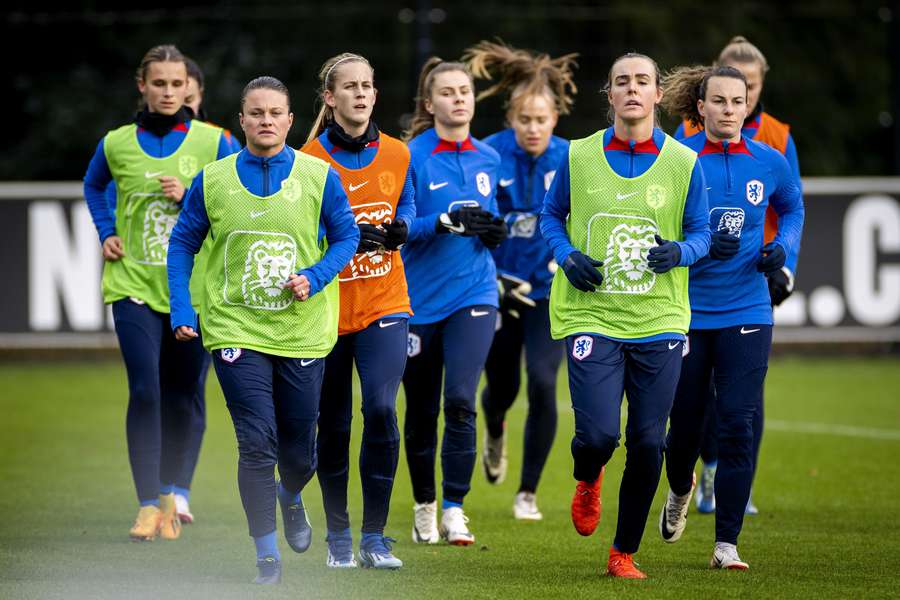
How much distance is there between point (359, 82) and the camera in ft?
23.7

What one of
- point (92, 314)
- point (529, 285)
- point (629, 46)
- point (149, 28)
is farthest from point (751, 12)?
point (529, 285)

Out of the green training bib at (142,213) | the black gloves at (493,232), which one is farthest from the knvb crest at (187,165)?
the black gloves at (493,232)

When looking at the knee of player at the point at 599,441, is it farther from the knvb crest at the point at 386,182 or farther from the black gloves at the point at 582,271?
the knvb crest at the point at 386,182

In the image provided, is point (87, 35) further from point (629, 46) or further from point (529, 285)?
point (529, 285)

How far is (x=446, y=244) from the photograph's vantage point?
814cm

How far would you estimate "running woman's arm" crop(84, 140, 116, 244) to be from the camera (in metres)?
8.37

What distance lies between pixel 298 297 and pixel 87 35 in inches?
511

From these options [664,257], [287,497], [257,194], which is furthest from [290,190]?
[664,257]

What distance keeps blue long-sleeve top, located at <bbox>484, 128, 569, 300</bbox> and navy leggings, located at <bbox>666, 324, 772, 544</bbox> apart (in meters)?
1.87

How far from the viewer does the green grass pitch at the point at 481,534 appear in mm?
6707

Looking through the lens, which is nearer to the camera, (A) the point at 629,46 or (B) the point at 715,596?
(B) the point at 715,596

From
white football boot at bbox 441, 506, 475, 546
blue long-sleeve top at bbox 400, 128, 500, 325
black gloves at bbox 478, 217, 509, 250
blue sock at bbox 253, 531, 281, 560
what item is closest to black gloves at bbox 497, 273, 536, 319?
blue long-sleeve top at bbox 400, 128, 500, 325

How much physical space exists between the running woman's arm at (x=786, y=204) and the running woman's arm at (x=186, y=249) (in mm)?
2549

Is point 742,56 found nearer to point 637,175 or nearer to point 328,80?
point 637,175
